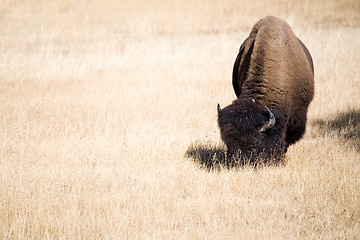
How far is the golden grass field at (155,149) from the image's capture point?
4.48m

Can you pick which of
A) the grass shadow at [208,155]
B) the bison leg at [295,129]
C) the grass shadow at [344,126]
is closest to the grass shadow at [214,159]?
the grass shadow at [208,155]

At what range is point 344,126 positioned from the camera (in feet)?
26.9

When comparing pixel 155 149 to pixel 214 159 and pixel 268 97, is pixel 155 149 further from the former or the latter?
pixel 268 97

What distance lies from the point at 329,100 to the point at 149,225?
22.9ft

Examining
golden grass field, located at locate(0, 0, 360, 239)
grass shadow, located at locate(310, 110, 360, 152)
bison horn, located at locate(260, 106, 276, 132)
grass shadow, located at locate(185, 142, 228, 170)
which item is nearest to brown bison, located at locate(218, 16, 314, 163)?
bison horn, located at locate(260, 106, 276, 132)

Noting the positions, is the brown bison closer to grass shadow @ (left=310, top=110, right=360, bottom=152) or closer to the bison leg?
the bison leg

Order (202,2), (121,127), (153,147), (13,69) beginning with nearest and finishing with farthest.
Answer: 1. (153,147)
2. (121,127)
3. (13,69)
4. (202,2)

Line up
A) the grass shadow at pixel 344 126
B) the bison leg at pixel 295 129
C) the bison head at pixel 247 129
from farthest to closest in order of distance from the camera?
the grass shadow at pixel 344 126 < the bison leg at pixel 295 129 < the bison head at pixel 247 129

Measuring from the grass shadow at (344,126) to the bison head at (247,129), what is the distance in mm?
2246

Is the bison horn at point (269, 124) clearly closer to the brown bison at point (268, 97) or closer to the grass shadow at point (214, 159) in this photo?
the brown bison at point (268, 97)

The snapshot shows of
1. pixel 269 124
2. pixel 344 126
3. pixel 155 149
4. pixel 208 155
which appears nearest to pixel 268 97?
pixel 269 124

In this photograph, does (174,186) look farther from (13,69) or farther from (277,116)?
(13,69)

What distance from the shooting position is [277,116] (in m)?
5.67

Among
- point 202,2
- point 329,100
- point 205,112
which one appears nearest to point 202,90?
point 205,112
